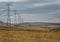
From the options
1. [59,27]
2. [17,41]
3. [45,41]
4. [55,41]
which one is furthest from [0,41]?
[59,27]

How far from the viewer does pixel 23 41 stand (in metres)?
12.0

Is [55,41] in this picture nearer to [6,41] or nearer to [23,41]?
[23,41]

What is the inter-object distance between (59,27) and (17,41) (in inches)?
360

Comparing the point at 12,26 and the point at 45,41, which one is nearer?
the point at 45,41

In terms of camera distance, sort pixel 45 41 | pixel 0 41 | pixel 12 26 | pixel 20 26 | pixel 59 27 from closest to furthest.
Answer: pixel 0 41, pixel 45 41, pixel 59 27, pixel 12 26, pixel 20 26

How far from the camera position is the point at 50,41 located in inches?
480

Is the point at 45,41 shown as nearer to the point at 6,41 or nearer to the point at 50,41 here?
the point at 50,41

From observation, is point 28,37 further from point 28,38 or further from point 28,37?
point 28,38

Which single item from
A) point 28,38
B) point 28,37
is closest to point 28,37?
point 28,37

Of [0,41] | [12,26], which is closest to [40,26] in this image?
[12,26]

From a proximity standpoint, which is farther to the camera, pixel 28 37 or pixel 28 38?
pixel 28 37

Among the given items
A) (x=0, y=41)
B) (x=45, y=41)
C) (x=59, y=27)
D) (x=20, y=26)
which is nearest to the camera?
(x=0, y=41)

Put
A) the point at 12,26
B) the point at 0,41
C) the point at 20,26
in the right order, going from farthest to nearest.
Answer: the point at 20,26 → the point at 12,26 → the point at 0,41

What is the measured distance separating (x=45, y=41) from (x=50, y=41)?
0.35m
